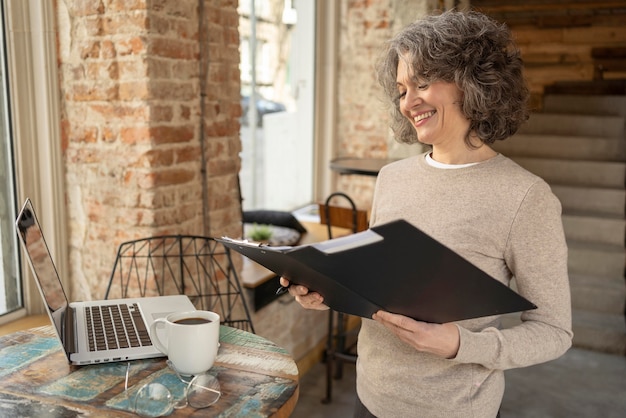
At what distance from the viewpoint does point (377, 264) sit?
1.01 m

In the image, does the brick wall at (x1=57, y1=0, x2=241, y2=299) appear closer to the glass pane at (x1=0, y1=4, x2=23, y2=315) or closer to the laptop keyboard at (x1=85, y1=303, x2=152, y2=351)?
the glass pane at (x1=0, y1=4, x2=23, y2=315)

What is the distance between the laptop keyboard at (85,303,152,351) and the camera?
4.72ft

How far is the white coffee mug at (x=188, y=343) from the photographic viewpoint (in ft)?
4.17

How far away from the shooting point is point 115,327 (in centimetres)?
152

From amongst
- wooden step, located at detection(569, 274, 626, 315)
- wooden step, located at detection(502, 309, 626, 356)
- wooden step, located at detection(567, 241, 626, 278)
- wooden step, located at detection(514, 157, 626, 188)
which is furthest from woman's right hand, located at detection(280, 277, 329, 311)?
wooden step, located at detection(514, 157, 626, 188)

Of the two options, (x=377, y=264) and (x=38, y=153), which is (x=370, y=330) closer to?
(x=377, y=264)

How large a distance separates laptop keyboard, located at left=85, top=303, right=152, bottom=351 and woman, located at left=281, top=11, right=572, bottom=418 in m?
0.42

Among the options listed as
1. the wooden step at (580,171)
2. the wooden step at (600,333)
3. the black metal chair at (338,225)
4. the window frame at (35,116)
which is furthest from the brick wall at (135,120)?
the wooden step at (580,171)

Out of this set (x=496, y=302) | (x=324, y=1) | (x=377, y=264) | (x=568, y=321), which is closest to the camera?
(x=377, y=264)

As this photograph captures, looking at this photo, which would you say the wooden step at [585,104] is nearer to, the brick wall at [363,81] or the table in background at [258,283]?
the brick wall at [363,81]

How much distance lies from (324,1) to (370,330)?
348cm

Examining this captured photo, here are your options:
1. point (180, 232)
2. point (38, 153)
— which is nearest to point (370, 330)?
point (180, 232)

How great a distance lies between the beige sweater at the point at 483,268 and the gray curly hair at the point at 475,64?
95 mm

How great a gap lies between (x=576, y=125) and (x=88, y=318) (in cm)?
481
